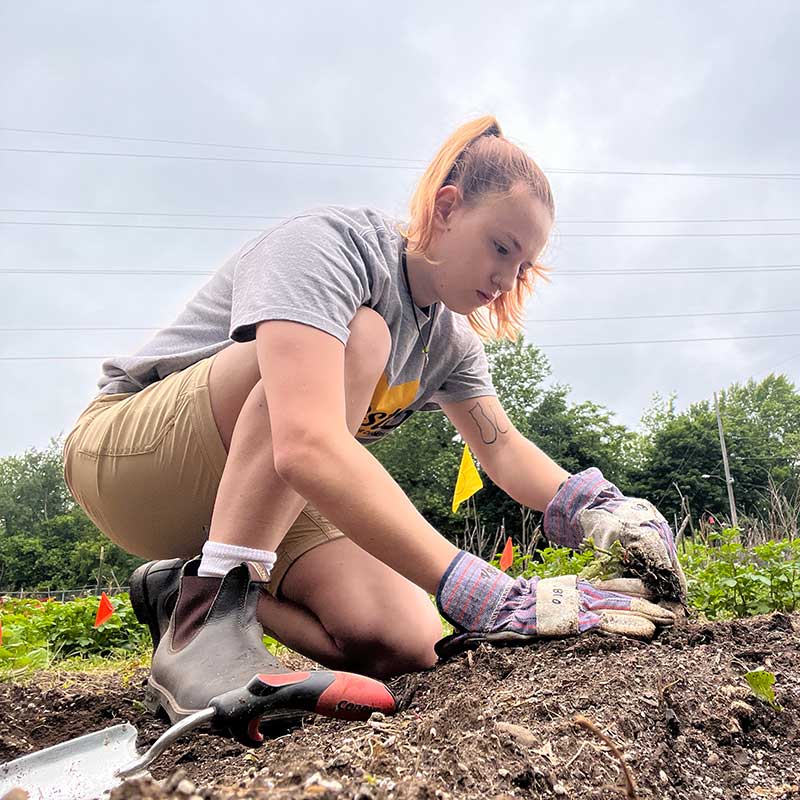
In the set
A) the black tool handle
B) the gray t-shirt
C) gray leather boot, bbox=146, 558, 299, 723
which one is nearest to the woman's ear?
the gray t-shirt

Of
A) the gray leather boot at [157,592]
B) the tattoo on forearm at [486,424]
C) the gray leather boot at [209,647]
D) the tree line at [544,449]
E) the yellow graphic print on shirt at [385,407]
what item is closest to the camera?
the gray leather boot at [209,647]

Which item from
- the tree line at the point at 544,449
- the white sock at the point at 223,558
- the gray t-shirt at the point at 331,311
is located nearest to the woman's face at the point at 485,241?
the gray t-shirt at the point at 331,311

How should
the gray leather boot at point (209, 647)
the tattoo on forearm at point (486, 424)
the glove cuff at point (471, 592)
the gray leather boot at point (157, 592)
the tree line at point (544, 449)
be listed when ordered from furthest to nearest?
1. the tree line at point (544, 449)
2. the tattoo on forearm at point (486, 424)
3. the gray leather boot at point (157, 592)
4. the glove cuff at point (471, 592)
5. the gray leather boot at point (209, 647)

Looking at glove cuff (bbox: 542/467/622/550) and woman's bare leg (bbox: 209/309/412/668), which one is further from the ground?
woman's bare leg (bbox: 209/309/412/668)

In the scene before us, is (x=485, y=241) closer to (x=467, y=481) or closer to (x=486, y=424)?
(x=486, y=424)

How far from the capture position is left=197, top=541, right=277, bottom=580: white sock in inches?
57.2

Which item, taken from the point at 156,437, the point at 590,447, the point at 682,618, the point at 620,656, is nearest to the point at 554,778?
the point at 620,656

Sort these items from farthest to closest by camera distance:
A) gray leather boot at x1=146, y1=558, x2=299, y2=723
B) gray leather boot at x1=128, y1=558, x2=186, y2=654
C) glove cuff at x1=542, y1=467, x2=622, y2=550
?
glove cuff at x1=542, y1=467, x2=622, y2=550 → gray leather boot at x1=128, y1=558, x2=186, y2=654 → gray leather boot at x1=146, y1=558, x2=299, y2=723

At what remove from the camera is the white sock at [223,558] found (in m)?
1.45

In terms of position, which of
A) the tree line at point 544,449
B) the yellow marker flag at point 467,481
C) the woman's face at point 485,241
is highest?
the woman's face at point 485,241

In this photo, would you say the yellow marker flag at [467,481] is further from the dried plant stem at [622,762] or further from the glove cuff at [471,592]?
the dried plant stem at [622,762]

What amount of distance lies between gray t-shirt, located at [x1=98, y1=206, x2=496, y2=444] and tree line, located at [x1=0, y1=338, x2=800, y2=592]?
65.4 ft

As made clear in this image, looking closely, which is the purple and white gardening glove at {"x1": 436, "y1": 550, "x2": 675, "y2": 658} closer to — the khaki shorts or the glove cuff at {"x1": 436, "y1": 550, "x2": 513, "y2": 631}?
the glove cuff at {"x1": 436, "y1": 550, "x2": 513, "y2": 631}

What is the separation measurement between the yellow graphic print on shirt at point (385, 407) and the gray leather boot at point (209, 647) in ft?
2.13
